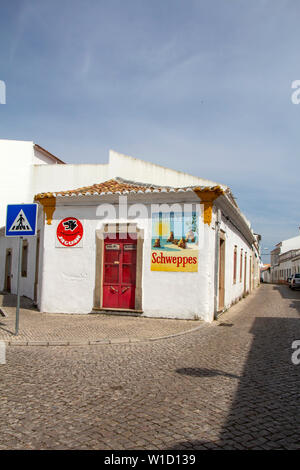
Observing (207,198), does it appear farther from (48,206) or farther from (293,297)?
(293,297)

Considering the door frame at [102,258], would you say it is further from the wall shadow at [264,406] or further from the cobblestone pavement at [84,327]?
the wall shadow at [264,406]

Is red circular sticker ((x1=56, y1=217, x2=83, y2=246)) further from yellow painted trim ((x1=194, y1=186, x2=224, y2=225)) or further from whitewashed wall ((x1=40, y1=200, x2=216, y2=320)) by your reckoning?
yellow painted trim ((x1=194, y1=186, x2=224, y2=225))

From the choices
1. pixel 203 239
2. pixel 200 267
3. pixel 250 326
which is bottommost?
pixel 250 326

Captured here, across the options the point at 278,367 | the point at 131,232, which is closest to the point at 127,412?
the point at 278,367

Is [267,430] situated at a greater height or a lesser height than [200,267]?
lesser

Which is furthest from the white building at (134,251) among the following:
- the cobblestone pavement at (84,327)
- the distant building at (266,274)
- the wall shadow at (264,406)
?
the distant building at (266,274)

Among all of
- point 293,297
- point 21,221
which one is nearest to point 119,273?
point 21,221

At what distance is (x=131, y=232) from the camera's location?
12.0m

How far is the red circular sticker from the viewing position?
41.0ft

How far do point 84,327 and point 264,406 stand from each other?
599cm

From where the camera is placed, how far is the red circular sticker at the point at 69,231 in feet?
41.0
